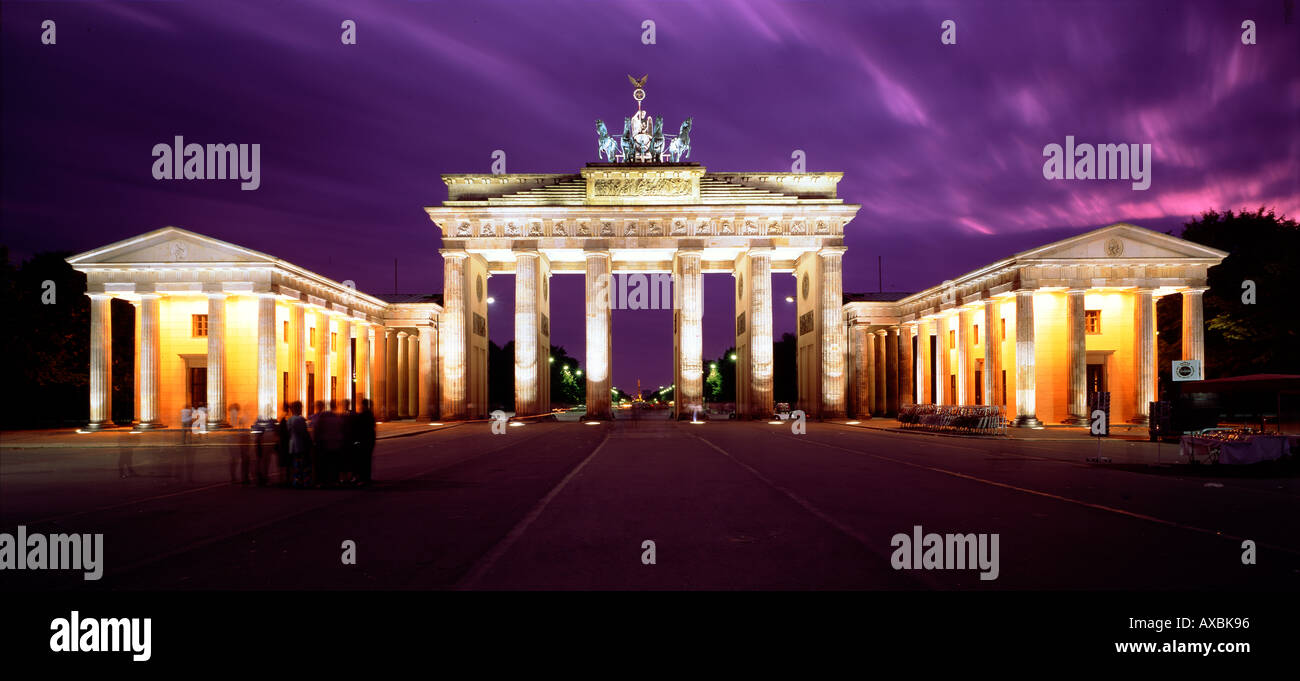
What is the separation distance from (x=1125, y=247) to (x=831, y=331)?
19436 millimetres

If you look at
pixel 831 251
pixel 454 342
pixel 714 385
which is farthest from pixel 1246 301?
pixel 714 385

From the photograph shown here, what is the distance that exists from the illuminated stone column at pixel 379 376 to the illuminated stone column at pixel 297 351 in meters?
8.94

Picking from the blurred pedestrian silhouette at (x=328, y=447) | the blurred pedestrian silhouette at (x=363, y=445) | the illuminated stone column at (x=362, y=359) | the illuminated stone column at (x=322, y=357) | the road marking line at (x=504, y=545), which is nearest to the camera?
the road marking line at (x=504, y=545)

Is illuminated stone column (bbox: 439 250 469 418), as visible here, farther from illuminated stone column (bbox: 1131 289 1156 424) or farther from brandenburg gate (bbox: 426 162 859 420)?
illuminated stone column (bbox: 1131 289 1156 424)

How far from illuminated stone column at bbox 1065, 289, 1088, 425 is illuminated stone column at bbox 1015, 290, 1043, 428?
2.04 metres

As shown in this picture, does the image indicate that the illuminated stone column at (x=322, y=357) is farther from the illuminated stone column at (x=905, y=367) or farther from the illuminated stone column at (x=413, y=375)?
the illuminated stone column at (x=905, y=367)

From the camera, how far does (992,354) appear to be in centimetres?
4025

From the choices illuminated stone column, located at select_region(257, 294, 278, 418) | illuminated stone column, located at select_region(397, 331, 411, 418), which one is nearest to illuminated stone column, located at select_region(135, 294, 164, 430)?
illuminated stone column, located at select_region(257, 294, 278, 418)

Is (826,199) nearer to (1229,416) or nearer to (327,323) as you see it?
(1229,416)

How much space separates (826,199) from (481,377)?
3039 centimetres

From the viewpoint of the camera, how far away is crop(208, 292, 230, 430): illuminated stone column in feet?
126

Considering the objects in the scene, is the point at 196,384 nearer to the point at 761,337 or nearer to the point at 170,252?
the point at 170,252

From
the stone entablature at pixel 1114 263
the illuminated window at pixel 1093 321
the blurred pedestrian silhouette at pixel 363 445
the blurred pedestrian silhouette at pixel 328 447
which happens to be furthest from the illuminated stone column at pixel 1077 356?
the blurred pedestrian silhouette at pixel 328 447

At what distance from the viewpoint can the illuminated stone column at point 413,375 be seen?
5772cm
